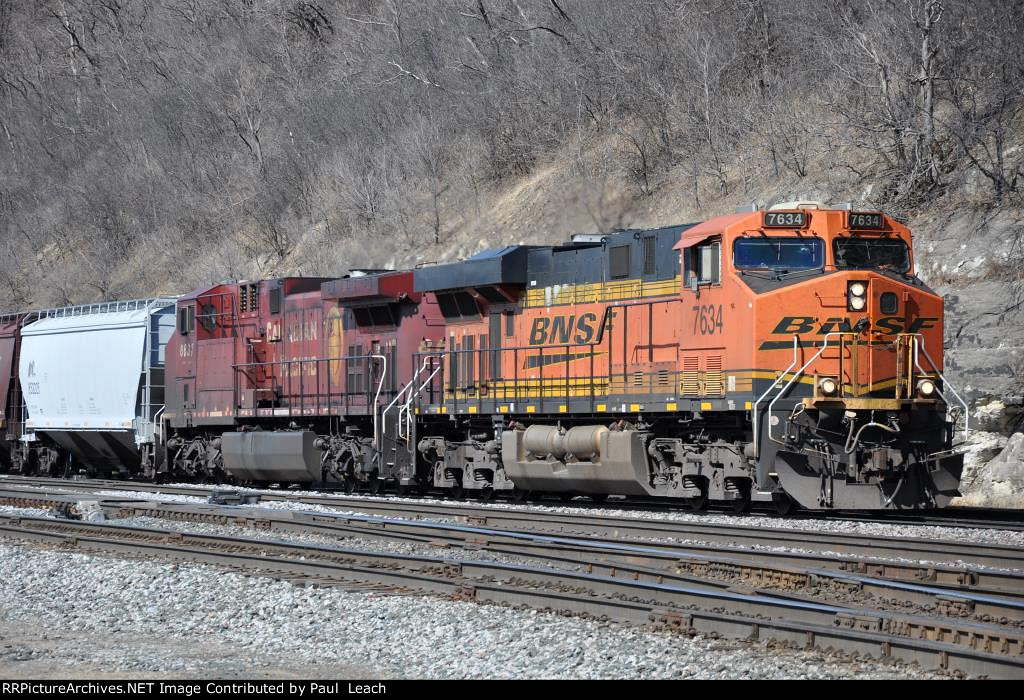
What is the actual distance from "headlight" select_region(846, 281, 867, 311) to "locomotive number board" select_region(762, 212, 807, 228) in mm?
975

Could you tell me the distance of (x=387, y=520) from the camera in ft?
49.4

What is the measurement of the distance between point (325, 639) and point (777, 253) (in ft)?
27.9

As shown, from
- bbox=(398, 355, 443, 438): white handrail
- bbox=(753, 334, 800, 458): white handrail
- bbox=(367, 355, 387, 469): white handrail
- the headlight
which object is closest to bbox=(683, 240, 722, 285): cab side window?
bbox=(753, 334, 800, 458): white handrail

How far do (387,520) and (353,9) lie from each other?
44243 millimetres

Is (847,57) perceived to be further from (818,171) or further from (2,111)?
(2,111)

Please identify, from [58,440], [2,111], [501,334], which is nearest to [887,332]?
[501,334]

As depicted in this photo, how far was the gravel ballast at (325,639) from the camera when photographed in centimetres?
780

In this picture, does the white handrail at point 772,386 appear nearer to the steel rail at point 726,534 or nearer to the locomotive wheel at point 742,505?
the steel rail at point 726,534

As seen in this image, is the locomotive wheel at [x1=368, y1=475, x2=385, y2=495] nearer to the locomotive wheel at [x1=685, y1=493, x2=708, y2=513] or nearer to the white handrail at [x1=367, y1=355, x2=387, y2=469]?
the white handrail at [x1=367, y1=355, x2=387, y2=469]

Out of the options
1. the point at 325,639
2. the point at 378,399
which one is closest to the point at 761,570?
the point at 325,639

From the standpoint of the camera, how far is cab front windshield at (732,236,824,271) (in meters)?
15.4

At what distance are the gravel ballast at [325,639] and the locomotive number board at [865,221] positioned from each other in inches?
312

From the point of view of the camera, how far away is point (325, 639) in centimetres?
895

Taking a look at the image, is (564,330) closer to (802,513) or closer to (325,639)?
(802,513)
